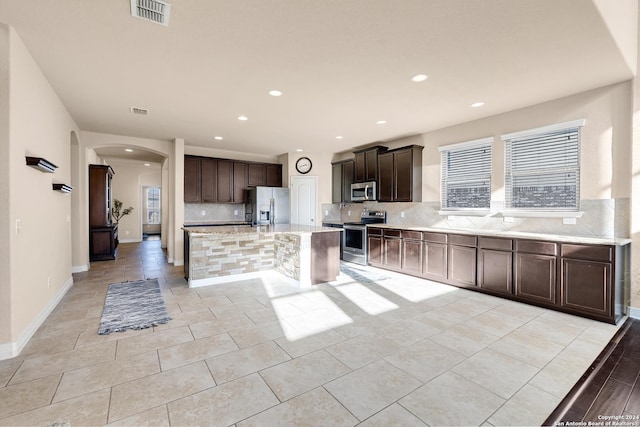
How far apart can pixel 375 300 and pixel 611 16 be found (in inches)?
138

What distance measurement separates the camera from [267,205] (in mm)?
7102

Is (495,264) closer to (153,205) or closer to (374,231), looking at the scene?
(374,231)

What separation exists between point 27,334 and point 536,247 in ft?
17.8

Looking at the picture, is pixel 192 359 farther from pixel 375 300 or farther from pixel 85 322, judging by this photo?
pixel 375 300

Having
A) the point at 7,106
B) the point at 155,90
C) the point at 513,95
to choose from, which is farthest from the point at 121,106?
the point at 513,95

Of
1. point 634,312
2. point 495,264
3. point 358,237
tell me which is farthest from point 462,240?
point 358,237

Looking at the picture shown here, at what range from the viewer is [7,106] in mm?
2412

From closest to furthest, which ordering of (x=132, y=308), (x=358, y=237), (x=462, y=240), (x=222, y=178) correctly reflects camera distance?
(x=132, y=308) < (x=462, y=240) < (x=358, y=237) < (x=222, y=178)

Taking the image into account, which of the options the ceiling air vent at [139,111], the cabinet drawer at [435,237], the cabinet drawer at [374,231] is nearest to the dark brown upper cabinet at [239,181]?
the ceiling air vent at [139,111]

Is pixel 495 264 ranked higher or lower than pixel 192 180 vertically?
lower

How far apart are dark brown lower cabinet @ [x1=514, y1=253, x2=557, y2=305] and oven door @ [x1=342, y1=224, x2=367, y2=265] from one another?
2.75 metres

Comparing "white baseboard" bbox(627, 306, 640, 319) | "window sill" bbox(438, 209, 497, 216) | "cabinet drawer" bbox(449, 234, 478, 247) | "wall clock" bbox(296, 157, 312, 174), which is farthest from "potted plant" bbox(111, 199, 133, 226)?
"white baseboard" bbox(627, 306, 640, 319)

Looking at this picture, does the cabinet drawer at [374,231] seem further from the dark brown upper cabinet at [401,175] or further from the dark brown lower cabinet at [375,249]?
the dark brown upper cabinet at [401,175]

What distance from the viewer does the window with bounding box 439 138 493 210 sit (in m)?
4.68
